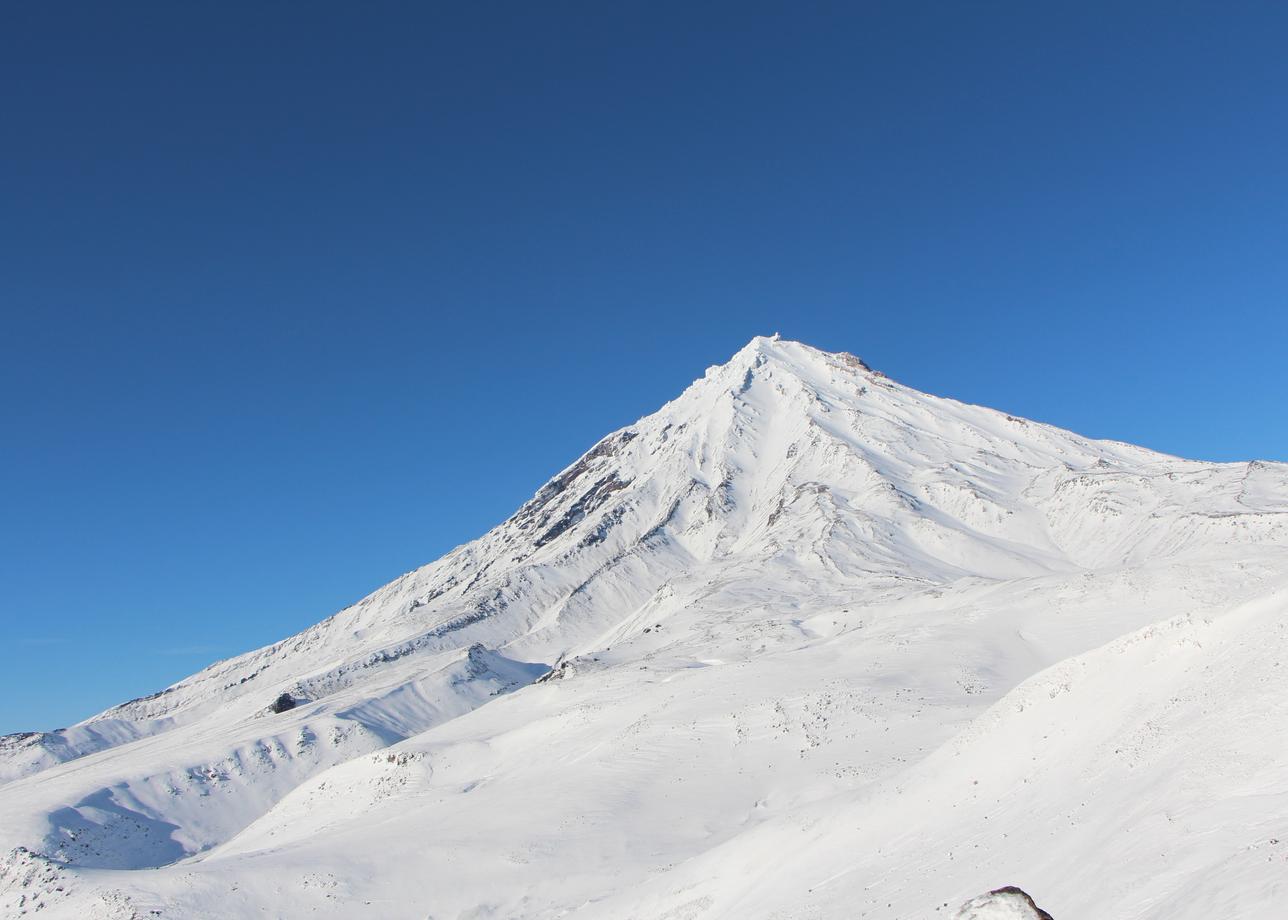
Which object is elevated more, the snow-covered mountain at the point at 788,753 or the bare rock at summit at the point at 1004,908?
the snow-covered mountain at the point at 788,753

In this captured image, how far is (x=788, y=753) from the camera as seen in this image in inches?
1729

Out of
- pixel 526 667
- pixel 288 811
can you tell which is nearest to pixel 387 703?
pixel 526 667

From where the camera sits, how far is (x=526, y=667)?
4948 inches

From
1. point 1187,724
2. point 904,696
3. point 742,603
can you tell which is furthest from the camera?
point 742,603

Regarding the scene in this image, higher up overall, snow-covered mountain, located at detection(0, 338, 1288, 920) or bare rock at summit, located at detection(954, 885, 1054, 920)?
snow-covered mountain, located at detection(0, 338, 1288, 920)

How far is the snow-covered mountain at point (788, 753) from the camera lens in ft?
67.6

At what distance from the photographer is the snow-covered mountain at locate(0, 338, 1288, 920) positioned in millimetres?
20594

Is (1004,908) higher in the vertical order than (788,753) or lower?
lower

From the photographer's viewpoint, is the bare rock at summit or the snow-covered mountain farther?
the snow-covered mountain

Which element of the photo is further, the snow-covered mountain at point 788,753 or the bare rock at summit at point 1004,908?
the snow-covered mountain at point 788,753

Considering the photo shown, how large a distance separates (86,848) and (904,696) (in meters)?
62.5

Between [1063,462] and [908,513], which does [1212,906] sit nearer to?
[908,513]

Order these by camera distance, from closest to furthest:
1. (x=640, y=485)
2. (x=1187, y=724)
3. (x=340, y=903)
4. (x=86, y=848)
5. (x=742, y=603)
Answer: (x=1187, y=724), (x=340, y=903), (x=86, y=848), (x=742, y=603), (x=640, y=485)

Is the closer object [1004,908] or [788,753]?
[1004,908]
